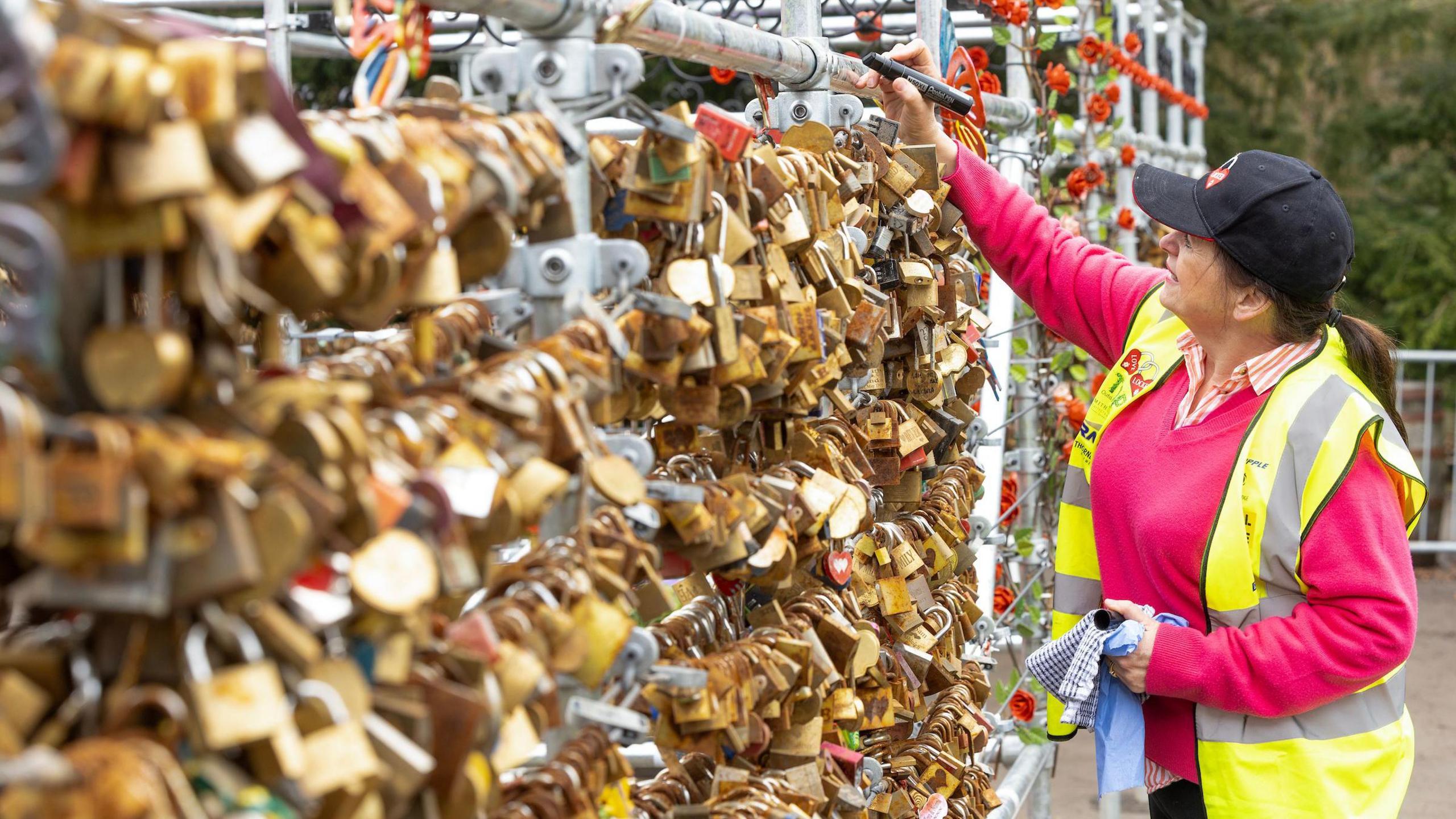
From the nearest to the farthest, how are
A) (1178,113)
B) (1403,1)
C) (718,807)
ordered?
(718,807) < (1178,113) < (1403,1)

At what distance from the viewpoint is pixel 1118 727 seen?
6.90ft

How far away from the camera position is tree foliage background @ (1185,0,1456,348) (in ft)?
28.8

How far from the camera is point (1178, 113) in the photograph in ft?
23.4

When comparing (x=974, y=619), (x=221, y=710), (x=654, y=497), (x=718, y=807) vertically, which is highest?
(x=221, y=710)

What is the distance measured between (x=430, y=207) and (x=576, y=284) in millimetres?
324

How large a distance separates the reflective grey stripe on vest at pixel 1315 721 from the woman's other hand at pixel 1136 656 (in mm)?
108

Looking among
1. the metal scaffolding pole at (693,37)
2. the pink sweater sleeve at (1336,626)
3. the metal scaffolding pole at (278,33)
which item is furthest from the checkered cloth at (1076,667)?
the metal scaffolding pole at (278,33)

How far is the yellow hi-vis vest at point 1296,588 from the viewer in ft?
6.38

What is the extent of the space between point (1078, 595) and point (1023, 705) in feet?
3.37

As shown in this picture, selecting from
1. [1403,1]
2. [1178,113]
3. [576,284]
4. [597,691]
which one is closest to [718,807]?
[597,691]

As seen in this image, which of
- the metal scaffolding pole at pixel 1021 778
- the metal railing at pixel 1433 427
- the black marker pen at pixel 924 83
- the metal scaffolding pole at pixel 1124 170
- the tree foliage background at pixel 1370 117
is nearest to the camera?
the black marker pen at pixel 924 83

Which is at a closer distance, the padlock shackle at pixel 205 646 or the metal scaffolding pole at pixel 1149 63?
the padlock shackle at pixel 205 646

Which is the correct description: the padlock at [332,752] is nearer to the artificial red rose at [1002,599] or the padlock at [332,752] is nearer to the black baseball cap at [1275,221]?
the black baseball cap at [1275,221]

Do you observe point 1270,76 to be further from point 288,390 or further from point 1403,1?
point 288,390
